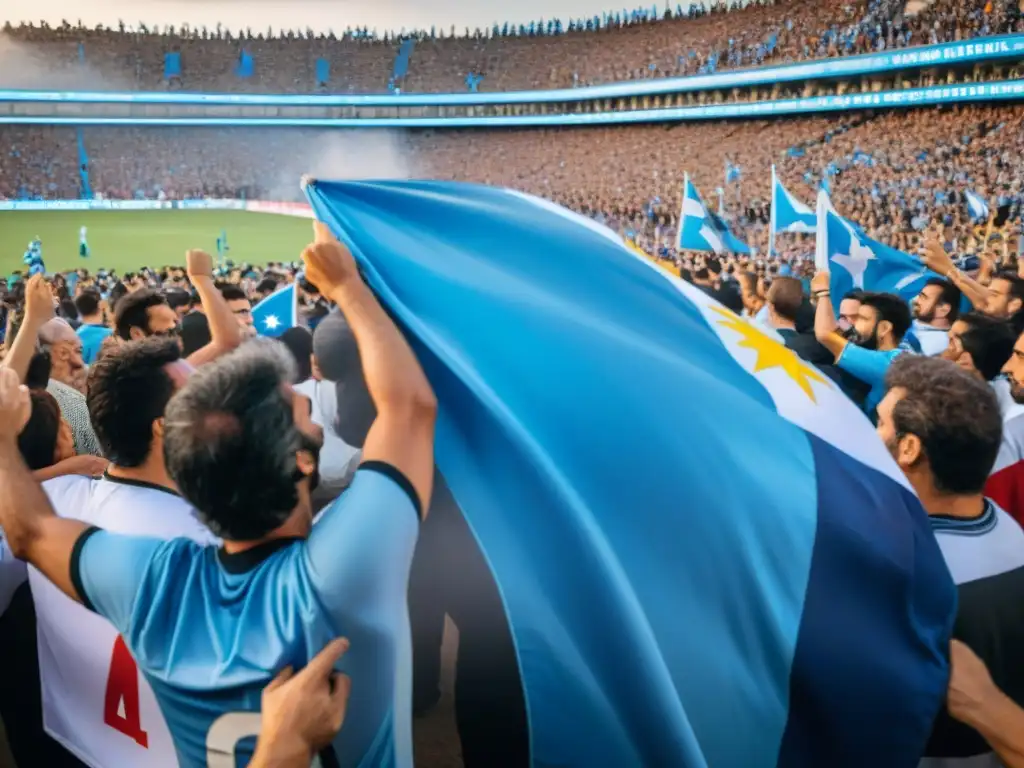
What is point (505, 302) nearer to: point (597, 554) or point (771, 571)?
point (597, 554)

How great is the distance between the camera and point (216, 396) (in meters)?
1.58

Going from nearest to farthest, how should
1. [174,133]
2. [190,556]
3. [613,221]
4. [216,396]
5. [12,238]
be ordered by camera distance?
[216,396] < [190,556] < [613,221] < [12,238] < [174,133]

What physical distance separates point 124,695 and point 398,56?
5796cm

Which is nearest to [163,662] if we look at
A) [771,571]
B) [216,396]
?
[216,396]

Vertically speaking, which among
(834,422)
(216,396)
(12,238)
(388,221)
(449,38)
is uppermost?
(449,38)

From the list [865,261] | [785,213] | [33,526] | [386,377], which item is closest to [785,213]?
[785,213]

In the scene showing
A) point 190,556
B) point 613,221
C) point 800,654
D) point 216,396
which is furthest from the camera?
point 613,221

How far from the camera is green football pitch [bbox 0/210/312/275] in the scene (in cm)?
3294

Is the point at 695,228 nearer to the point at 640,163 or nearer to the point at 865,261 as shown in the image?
the point at 865,261

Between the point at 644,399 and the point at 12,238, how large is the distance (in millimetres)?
41700

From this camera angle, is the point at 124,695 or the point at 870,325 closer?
the point at 124,695

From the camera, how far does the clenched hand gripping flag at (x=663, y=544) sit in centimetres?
175

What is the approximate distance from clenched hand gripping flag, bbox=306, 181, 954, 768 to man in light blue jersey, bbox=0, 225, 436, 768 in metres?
0.24

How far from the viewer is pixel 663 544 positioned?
5.92 ft
